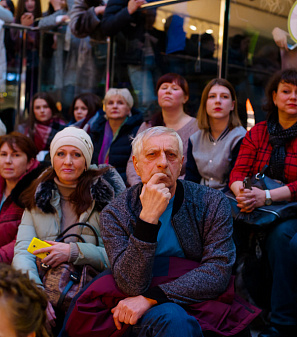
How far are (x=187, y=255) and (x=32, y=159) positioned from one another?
202cm

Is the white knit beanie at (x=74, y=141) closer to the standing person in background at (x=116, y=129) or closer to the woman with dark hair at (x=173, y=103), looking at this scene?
the woman with dark hair at (x=173, y=103)

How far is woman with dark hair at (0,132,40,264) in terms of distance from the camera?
396 cm

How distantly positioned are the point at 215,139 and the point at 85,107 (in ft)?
8.30

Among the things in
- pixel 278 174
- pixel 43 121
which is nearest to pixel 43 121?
pixel 43 121

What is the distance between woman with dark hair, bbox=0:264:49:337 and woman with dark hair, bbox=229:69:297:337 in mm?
1891

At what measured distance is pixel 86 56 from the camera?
6.93 meters

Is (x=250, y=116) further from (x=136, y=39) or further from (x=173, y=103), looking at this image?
(x=136, y=39)

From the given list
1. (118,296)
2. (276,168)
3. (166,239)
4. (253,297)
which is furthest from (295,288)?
(118,296)

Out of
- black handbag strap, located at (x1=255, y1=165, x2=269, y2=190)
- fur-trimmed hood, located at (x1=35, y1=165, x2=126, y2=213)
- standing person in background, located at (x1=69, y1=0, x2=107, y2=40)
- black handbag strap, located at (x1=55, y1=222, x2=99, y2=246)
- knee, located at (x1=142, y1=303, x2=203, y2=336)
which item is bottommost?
knee, located at (x1=142, y1=303, x2=203, y2=336)

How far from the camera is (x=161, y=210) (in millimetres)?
2586

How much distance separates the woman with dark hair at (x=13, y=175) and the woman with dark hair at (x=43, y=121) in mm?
2343

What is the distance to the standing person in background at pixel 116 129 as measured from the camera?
5293 mm

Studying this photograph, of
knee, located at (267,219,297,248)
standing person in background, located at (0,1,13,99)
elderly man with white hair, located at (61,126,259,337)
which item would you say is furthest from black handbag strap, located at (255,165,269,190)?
standing person in background, located at (0,1,13,99)

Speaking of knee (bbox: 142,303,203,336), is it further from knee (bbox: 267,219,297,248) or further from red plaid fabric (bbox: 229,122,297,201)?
red plaid fabric (bbox: 229,122,297,201)
